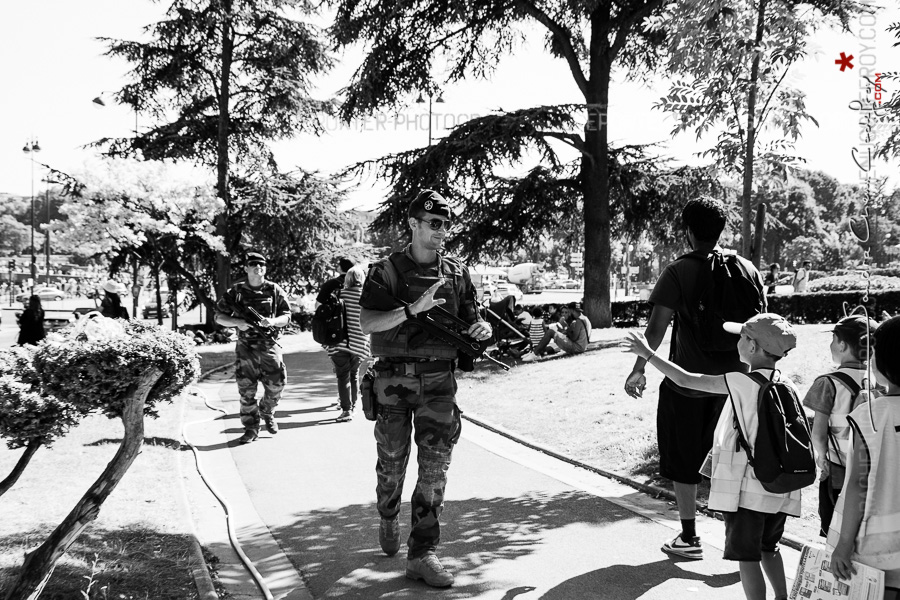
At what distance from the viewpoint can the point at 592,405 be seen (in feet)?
31.7

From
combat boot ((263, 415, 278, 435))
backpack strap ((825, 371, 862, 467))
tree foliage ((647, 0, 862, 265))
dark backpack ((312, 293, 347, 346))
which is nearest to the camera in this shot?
backpack strap ((825, 371, 862, 467))

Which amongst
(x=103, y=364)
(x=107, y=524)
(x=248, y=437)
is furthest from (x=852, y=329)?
(x=248, y=437)

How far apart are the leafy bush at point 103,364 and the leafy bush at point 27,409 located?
0.29 m

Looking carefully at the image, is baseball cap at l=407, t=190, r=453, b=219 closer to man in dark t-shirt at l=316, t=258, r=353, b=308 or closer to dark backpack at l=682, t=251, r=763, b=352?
dark backpack at l=682, t=251, r=763, b=352

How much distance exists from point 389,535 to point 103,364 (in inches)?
77.5

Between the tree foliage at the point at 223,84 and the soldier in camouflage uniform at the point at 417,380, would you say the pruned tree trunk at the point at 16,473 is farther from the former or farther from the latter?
the tree foliage at the point at 223,84

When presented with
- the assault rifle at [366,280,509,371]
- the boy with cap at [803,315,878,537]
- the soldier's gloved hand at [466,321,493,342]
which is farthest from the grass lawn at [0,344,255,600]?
the boy with cap at [803,315,878,537]

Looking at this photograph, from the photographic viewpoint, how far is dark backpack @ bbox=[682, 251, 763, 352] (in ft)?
14.1

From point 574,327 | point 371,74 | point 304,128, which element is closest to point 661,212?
point 574,327

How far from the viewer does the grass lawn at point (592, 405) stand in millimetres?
6911

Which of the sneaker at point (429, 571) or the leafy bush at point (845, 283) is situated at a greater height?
the leafy bush at point (845, 283)

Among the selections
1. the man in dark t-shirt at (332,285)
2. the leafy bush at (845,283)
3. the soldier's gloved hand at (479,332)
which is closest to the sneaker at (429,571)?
the soldier's gloved hand at (479,332)

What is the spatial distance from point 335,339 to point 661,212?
13.6 m

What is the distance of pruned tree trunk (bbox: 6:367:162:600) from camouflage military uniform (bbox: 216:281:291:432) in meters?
4.15
